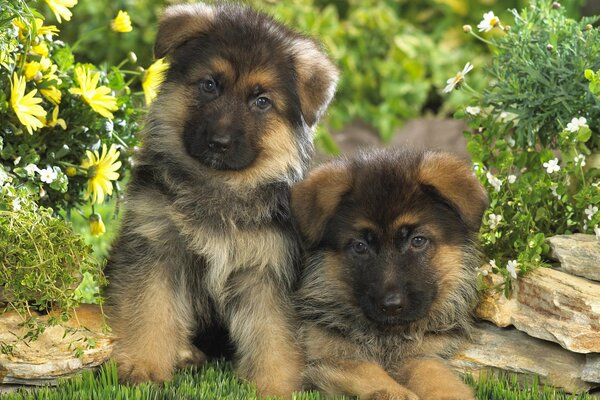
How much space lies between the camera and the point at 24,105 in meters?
4.65

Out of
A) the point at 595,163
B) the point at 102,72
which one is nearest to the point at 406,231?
the point at 595,163

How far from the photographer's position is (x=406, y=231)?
4.39 m

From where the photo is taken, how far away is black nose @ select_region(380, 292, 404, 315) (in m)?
4.21

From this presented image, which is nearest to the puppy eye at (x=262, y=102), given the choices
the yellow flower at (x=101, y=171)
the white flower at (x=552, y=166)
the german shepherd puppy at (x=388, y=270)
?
the german shepherd puppy at (x=388, y=270)

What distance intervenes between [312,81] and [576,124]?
1.35 metres

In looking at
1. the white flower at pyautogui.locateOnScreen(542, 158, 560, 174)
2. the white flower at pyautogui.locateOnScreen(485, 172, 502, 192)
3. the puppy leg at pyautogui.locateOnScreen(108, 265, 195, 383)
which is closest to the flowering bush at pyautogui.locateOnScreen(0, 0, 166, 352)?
the puppy leg at pyautogui.locateOnScreen(108, 265, 195, 383)

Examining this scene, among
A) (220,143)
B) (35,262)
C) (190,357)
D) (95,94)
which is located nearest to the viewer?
(35,262)

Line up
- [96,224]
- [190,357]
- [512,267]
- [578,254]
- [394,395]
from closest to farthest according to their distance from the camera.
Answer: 1. [394,395]
2. [512,267]
3. [578,254]
4. [190,357]
5. [96,224]

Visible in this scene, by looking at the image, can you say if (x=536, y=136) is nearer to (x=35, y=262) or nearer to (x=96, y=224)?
(x=96, y=224)

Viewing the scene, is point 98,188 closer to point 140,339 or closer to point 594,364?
point 140,339

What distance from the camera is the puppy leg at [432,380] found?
423 cm

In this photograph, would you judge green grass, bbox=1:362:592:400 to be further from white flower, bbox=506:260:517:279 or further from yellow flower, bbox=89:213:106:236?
yellow flower, bbox=89:213:106:236

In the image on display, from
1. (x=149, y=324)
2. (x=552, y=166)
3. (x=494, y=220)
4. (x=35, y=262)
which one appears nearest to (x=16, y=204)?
(x=35, y=262)

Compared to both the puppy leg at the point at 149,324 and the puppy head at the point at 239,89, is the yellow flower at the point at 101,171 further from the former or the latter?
the puppy leg at the point at 149,324
